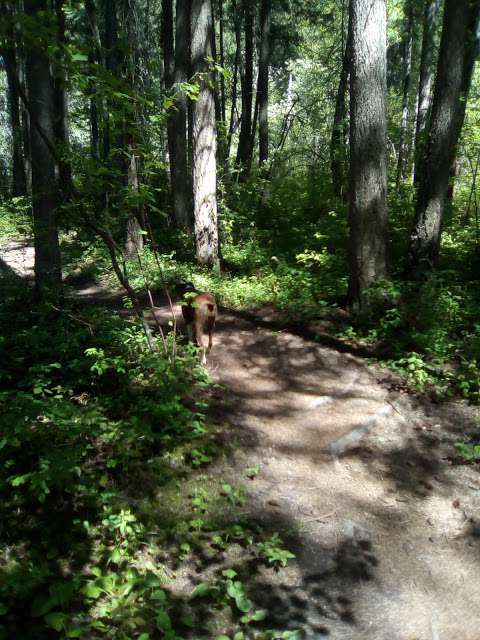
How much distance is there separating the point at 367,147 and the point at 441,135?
135 cm

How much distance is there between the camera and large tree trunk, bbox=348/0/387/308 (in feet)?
23.7

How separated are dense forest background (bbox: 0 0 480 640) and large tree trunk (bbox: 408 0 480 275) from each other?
0.10ft

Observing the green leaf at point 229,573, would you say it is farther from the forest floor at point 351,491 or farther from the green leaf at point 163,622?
the green leaf at point 163,622

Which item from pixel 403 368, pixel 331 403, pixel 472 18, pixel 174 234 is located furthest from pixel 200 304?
pixel 472 18

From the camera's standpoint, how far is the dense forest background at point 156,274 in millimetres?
3332

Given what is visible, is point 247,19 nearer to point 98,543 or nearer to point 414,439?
point 414,439

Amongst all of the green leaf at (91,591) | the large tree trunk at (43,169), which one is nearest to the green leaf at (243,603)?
the green leaf at (91,591)

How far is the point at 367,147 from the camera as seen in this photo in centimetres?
746

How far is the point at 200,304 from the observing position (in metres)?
6.17

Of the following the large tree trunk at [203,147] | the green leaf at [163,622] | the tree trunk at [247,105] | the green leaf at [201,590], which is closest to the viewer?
the green leaf at [163,622]

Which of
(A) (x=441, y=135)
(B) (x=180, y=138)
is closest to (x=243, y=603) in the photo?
(A) (x=441, y=135)

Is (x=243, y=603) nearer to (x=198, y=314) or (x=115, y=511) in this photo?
(x=115, y=511)

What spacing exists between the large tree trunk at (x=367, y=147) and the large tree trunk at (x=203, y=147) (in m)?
3.78

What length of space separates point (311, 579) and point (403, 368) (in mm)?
3545
